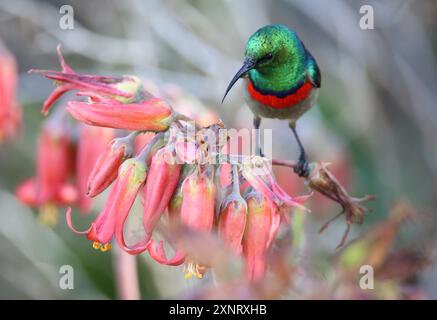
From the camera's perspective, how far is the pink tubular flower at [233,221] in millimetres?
1099

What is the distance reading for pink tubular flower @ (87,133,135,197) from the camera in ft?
3.81

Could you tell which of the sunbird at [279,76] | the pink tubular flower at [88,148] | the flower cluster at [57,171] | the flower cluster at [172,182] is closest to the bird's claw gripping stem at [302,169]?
the sunbird at [279,76]

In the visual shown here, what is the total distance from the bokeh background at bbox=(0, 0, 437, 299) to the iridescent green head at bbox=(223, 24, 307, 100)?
0.81 m

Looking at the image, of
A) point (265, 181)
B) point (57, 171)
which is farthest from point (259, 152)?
point (57, 171)

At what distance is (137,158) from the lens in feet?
3.79

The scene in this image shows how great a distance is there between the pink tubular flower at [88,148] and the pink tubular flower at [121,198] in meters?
0.65

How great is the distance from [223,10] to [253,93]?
1.93m

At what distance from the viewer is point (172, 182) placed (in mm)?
1122

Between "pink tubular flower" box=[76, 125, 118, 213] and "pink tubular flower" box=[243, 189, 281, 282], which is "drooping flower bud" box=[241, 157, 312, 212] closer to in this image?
"pink tubular flower" box=[243, 189, 281, 282]

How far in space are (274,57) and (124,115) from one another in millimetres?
376

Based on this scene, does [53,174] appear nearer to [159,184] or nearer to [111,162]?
[111,162]

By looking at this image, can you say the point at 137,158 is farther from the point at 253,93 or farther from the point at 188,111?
the point at 188,111

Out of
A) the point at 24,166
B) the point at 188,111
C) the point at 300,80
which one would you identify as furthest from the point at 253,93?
the point at 24,166

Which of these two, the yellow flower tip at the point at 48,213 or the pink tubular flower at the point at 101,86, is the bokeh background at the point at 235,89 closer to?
the yellow flower tip at the point at 48,213
